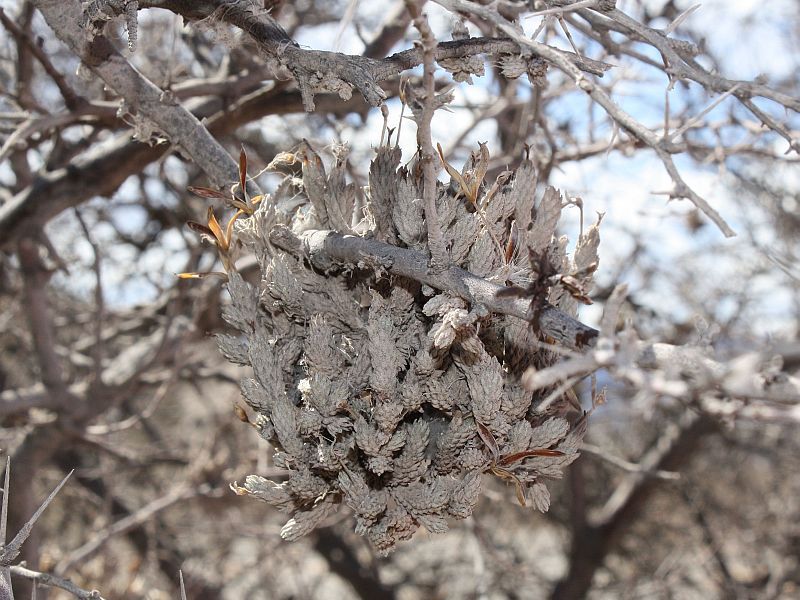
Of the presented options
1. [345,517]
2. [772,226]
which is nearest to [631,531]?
[772,226]

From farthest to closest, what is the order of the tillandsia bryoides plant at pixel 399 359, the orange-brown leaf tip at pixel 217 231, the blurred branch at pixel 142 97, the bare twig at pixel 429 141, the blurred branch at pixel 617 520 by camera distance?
the blurred branch at pixel 617 520
the blurred branch at pixel 142 97
the orange-brown leaf tip at pixel 217 231
the tillandsia bryoides plant at pixel 399 359
the bare twig at pixel 429 141

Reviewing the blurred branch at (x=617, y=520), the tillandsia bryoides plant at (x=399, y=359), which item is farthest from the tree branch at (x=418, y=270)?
the blurred branch at (x=617, y=520)

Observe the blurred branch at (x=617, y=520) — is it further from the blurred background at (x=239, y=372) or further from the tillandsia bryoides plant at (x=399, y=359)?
the tillandsia bryoides plant at (x=399, y=359)

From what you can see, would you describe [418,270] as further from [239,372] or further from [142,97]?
[239,372]

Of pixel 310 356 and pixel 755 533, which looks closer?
pixel 310 356

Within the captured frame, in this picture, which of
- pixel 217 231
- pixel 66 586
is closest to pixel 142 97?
pixel 217 231

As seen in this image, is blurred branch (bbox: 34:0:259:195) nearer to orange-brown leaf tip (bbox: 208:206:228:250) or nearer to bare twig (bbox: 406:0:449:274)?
orange-brown leaf tip (bbox: 208:206:228:250)

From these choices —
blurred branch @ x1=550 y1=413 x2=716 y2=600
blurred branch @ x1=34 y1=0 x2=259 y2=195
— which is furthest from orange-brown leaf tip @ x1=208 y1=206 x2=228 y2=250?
blurred branch @ x1=550 y1=413 x2=716 y2=600

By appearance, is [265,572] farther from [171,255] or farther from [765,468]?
[765,468]
